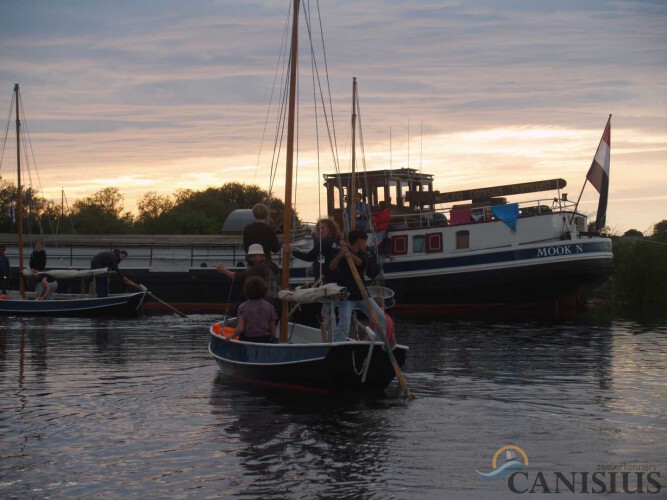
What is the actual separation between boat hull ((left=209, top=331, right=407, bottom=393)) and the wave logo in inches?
131

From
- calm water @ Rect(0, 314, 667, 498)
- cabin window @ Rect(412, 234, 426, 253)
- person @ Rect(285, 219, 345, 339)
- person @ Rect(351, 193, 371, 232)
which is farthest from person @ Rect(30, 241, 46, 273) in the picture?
person @ Rect(285, 219, 345, 339)

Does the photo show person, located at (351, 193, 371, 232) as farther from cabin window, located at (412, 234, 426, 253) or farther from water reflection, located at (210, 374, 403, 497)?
water reflection, located at (210, 374, 403, 497)

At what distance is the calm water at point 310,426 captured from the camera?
28.6ft

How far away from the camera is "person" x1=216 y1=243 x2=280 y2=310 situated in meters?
14.7

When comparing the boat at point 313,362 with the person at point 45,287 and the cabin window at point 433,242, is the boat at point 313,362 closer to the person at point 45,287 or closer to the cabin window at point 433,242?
the person at point 45,287

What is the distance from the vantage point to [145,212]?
132375 mm

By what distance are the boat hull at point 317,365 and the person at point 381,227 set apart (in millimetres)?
21591

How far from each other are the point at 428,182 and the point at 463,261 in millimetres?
6046

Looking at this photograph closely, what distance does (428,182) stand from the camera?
3969 centimetres

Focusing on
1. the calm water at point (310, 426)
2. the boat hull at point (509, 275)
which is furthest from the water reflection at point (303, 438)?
the boat hull at point (509, 275)

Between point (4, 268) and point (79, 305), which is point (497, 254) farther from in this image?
point (4, 268)

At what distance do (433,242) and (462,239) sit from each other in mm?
1140

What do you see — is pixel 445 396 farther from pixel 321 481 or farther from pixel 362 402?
pixel 321 481

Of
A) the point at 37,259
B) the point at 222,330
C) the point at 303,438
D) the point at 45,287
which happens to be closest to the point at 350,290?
the point at 303,438
